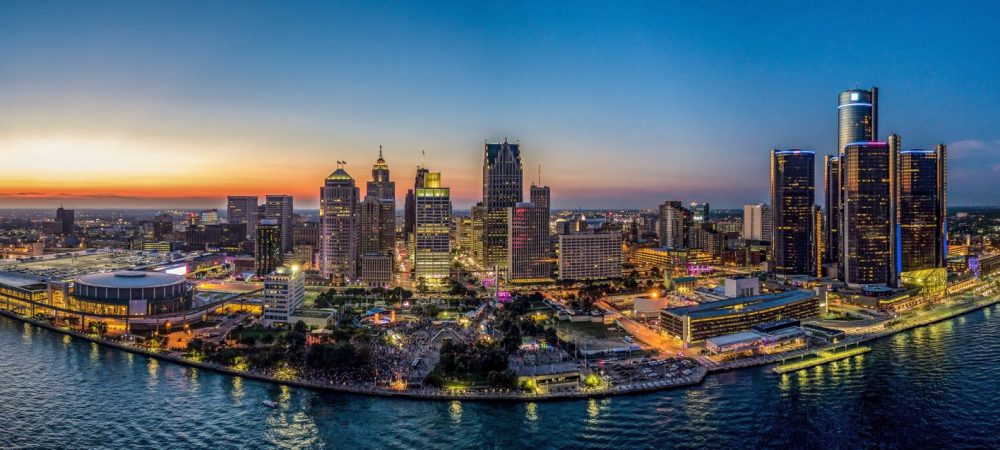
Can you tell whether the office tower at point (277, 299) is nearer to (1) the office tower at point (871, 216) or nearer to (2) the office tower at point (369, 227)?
(2) the office tower at point (369, 227)

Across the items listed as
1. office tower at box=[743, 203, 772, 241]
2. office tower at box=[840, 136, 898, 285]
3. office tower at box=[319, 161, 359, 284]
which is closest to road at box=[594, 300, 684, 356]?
office tower at box=[840, 136, 898, 285]

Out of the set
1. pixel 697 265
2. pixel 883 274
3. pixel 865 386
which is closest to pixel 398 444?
pixel 865 386

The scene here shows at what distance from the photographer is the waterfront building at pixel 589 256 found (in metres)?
71.0

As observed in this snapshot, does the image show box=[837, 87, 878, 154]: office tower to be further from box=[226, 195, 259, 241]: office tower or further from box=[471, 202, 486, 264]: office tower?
box=[226, 195, 259, 241]: office tower

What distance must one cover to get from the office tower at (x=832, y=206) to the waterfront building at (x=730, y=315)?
29701mm

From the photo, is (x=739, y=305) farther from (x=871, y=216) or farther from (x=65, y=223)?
(x=65, y=223)

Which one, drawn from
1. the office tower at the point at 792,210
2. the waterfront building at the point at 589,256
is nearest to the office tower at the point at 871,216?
the office tower at the point at 792,210

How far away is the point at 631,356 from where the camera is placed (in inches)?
1487

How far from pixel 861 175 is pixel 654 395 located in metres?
45.4

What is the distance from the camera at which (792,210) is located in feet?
235

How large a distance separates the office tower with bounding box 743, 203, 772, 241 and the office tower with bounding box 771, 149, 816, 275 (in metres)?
41.0

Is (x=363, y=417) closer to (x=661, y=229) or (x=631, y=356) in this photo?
(x=631, y=356)

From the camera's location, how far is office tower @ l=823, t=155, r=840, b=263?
243ft

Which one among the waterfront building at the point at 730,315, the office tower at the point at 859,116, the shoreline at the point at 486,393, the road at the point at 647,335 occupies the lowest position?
the shoreline at the point at 486,393
